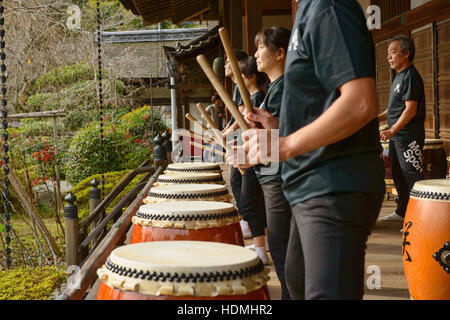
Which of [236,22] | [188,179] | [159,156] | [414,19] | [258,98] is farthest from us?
[236,22]

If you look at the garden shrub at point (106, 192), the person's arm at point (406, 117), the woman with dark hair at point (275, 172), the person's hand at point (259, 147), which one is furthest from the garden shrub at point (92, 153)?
the person's hand at point (259, 147)

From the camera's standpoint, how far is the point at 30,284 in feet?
14.8

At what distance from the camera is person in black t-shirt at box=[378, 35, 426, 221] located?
13.8ft

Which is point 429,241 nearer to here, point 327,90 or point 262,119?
point 262,119

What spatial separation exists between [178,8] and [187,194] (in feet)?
26.9

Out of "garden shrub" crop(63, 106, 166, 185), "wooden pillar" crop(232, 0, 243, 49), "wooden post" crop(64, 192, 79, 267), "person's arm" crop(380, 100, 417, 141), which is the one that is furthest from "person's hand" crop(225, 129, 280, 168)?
"garden shrub" crop(63, 106, 166, 185)

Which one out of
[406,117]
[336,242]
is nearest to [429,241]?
[336,242]

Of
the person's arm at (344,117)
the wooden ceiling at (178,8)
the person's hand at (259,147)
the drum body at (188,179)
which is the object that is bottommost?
the drum body at (188,179)

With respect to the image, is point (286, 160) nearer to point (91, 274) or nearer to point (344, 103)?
point (344, 103)

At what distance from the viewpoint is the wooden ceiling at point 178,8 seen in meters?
9.26

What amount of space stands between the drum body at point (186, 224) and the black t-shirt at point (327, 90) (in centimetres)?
68

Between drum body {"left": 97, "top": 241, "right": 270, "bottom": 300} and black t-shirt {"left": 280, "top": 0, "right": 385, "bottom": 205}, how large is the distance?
254mm

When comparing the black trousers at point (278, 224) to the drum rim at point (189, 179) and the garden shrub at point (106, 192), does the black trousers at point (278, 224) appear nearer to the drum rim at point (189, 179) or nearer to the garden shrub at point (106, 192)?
the drum rim at point (189, 179)
